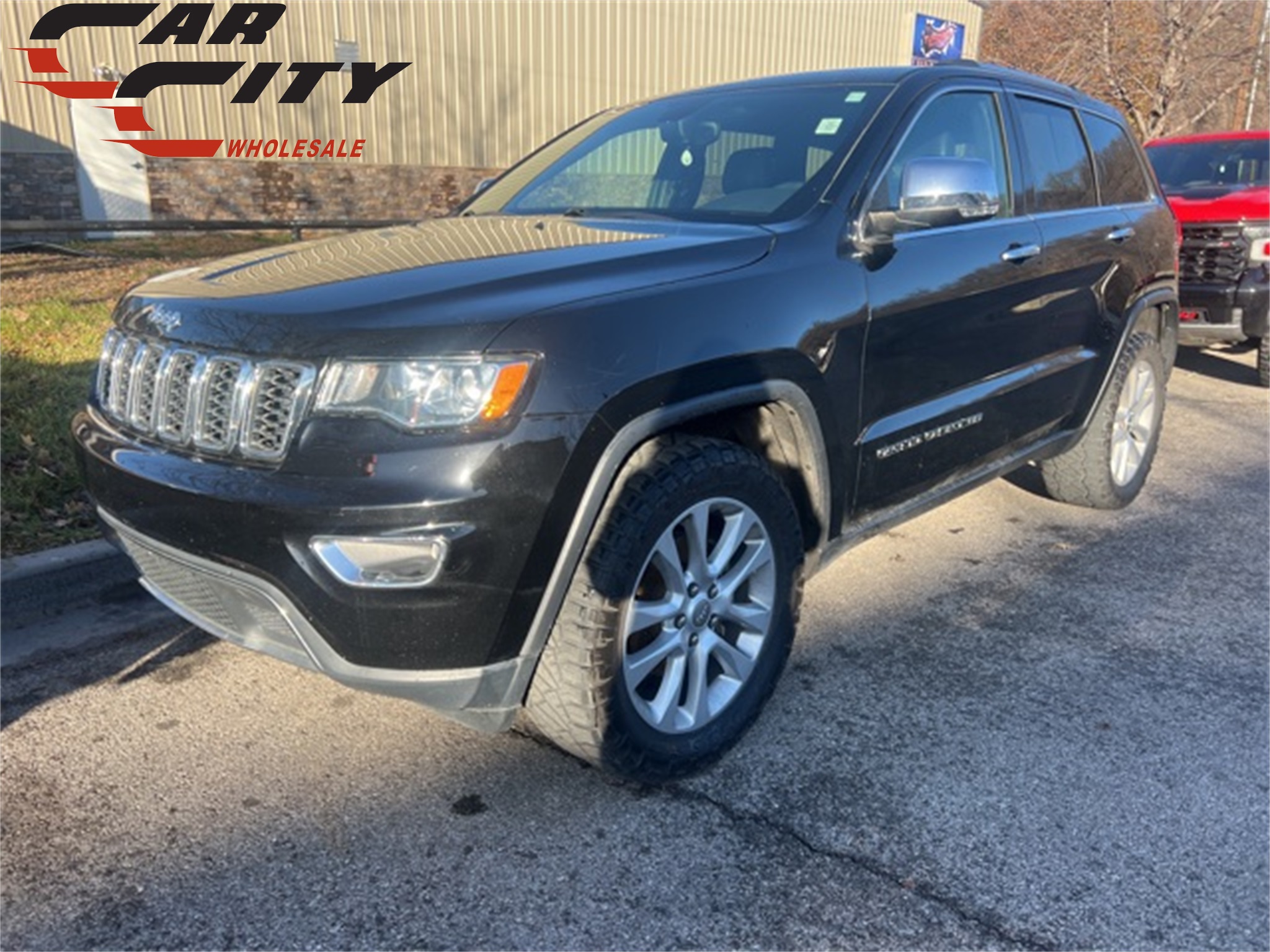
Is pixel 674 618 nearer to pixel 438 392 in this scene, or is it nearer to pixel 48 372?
pixel 438 392

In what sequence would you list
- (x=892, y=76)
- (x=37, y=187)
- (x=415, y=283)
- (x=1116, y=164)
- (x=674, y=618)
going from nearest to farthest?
(x=415, y=283) → (x=674, y=618) → (x=892, y=76) → (x=1116, y=164) → (x=37, y=187)

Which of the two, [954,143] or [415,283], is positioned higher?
[954,143]

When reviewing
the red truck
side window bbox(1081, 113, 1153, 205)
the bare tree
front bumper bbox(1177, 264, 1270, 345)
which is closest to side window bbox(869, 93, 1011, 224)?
side window bbox(1081, 113, 1153, 205)

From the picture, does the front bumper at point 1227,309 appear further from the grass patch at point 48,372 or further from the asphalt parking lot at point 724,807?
the grass patch at point 48,372

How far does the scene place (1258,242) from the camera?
7672 mm

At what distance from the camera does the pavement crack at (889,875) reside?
7.22ft

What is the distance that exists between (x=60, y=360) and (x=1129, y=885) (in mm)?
5811

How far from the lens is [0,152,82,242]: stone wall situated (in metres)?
13.7

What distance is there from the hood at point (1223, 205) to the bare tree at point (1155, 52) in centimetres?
1287

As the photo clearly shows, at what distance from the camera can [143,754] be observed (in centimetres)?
290

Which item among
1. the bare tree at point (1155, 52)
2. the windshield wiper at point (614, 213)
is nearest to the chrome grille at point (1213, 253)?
the windshield wiper at point (614, 213)

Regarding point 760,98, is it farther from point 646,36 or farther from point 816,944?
point 646,36

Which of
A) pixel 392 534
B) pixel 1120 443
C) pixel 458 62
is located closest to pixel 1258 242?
pixel 1120 443

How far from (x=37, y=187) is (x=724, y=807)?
14.7 m
